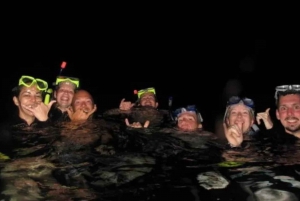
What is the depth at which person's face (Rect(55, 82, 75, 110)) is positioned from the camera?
8.34 meters

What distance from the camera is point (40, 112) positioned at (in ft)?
23.8

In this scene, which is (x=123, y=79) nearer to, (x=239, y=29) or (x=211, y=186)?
(x=239, y=29)

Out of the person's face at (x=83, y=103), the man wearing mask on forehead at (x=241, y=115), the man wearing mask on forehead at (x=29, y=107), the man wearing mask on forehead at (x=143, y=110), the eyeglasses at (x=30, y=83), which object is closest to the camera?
the man wearing mask on forehead at (x=241, y=115)

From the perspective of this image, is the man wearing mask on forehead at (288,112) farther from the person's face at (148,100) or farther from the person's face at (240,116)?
the person's face at (148,100)

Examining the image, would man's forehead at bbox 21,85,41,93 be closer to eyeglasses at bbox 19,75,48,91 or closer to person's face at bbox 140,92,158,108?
eyeglasses at bbox 19,75,48,91

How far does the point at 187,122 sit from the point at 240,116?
1730mm

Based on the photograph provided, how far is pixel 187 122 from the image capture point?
8453mm

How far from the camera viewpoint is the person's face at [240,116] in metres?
6.99

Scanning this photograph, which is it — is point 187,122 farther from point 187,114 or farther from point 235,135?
point 235,135

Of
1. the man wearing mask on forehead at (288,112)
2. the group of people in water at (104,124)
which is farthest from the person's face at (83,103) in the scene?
the man wearing mask on forehead at (288,112)

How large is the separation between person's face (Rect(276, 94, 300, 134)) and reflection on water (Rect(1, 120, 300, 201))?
0.40m

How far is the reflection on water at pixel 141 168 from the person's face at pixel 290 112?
0.40 metres

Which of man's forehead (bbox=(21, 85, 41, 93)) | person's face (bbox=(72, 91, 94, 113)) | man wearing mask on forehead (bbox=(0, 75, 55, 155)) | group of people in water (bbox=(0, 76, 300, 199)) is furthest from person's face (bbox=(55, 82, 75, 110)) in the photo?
man's forehead (bbox=(21, 85, 41, 93))

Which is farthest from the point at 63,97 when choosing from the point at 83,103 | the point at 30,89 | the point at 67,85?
the point at 30,89
